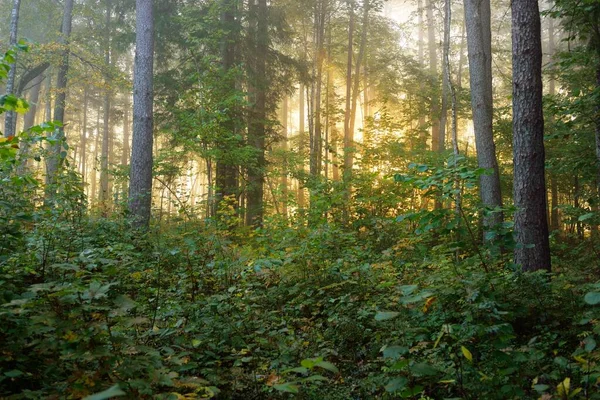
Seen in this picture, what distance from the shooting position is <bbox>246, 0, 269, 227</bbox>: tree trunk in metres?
14.5

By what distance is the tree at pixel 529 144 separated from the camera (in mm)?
5602

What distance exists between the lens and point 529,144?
5.70m

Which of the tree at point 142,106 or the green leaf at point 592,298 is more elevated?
the tree at point 142,106

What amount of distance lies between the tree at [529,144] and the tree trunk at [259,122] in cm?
913

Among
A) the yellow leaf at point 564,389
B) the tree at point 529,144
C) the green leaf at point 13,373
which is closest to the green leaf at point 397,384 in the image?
the yellow leaf at point 564,389

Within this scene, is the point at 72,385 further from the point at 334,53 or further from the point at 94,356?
the point at 334,53

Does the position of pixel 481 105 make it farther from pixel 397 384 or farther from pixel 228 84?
pixel 397 384

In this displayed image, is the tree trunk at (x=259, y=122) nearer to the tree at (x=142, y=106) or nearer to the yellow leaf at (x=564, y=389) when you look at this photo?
the tree at (x=142, y=106)

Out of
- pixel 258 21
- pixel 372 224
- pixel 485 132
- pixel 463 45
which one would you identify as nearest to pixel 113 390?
pixel 372 224

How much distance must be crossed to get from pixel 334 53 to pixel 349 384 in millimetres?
19081

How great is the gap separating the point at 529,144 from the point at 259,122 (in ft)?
34.2

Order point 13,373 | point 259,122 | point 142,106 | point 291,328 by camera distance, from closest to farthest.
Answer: point 13,373 → point 291,328 → point 142,106 → point 259,122

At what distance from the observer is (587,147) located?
9.30m

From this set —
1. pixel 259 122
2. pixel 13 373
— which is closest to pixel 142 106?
pixel 259 122
